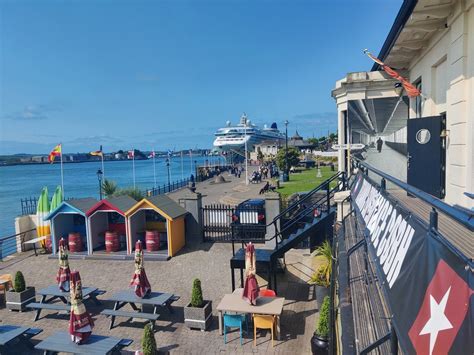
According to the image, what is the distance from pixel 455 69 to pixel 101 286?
1273 cm

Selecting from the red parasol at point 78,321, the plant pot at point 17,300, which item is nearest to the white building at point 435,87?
the red parasol at point 78,321

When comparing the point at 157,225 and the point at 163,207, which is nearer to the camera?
the point at 163,207

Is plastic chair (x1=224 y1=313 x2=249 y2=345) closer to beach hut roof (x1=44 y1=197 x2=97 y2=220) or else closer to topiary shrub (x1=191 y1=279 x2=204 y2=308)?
topiary shrub (x1=191 y1=279 x2=204 y2=308)

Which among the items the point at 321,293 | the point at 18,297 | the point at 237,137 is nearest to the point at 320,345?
the point at 321,293

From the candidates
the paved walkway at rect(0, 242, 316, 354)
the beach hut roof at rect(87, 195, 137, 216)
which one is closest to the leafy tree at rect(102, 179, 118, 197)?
the paved walkway at rect(0, 242, 316, 354)

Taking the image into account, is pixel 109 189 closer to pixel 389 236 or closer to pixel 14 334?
pixel 14 334

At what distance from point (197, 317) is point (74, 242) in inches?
387

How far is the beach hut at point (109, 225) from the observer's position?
16203 mm

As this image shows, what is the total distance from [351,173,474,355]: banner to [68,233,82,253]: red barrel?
16.4 metres

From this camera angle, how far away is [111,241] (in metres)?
16.3

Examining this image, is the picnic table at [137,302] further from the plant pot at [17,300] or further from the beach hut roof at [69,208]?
the beach hut roof at [69,208]

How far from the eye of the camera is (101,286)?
42.3 feet

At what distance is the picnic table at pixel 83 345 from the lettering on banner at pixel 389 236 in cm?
629

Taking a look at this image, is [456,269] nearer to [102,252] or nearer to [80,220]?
[102,252]
